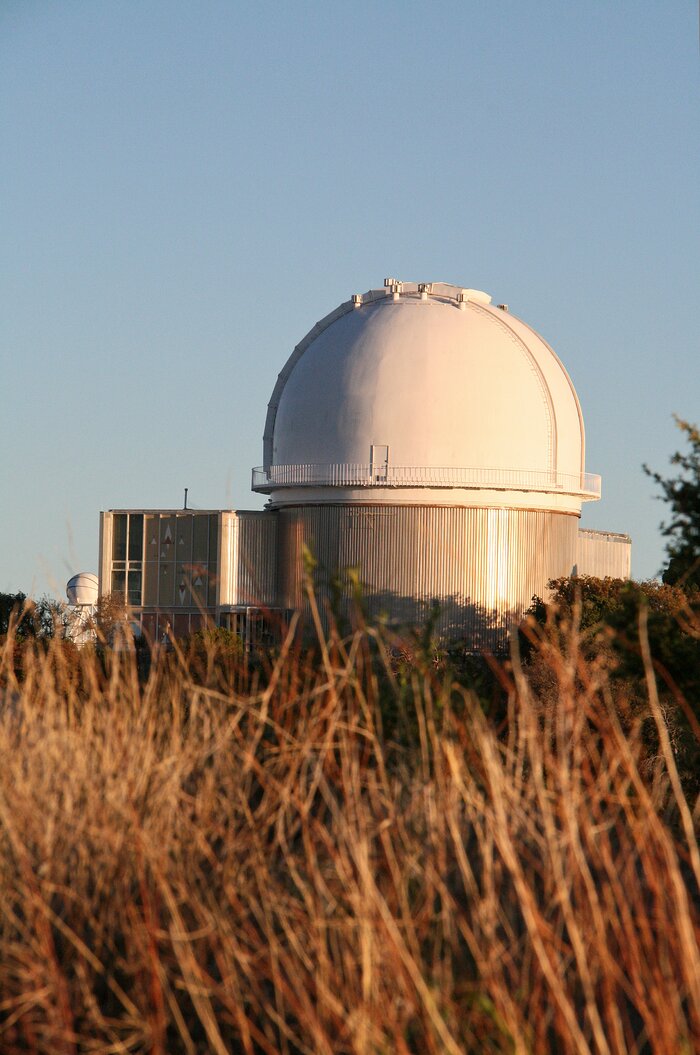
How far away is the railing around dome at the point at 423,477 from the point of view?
45.7 meters

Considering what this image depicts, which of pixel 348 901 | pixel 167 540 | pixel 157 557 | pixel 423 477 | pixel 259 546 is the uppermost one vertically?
pixel 423 477

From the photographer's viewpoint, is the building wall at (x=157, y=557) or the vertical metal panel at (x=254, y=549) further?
the building wall at (x=157, y=557)

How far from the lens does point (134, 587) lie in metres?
51.2

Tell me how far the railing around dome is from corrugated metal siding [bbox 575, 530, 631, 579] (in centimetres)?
478

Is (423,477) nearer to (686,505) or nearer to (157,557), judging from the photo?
(157,557)

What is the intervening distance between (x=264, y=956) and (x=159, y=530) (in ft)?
151

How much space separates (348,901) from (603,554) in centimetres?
5055

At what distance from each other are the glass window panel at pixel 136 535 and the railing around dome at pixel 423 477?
615 centimetres

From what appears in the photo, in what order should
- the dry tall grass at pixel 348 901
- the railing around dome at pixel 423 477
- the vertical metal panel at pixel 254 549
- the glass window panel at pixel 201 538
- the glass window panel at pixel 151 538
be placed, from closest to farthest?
the dry tall grass at pixel 348 901 → the railing around dome at pixel 423 477 → the vertical metal panel at pixel 254 549 → the glass window panel at pixel 201 538 → the glass window panel at pixel 151 538

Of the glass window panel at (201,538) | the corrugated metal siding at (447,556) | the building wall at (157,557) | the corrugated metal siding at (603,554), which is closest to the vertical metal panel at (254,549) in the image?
the building wall at (157,557)

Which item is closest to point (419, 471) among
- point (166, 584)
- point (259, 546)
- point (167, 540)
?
point (259, 546)

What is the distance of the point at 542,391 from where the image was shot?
47.5 meters

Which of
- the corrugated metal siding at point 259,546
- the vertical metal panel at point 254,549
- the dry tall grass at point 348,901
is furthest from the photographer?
the corrugated metal siding at point 259,546

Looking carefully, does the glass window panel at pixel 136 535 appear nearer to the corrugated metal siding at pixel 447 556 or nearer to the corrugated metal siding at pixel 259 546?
the corrugated metal siding at pixel 259 546
